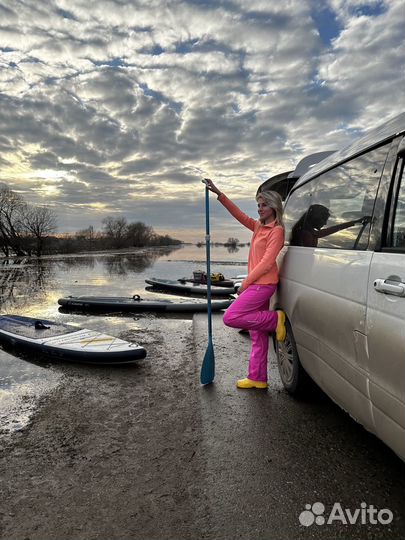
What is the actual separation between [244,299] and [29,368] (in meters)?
3.15

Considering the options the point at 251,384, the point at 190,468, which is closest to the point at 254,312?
the point at 251,384

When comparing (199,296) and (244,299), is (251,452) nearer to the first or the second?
(244,299)

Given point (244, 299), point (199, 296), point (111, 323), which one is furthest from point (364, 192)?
point (199, 296)

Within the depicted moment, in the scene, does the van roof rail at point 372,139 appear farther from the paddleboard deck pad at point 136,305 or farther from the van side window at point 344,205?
the paddleboard deck pad at point 136,305

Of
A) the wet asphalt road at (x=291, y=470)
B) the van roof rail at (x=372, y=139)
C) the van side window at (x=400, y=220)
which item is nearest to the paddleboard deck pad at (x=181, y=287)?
the wet asphalt road at (x=291, y=470)

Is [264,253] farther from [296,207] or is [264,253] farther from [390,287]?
[390,287]

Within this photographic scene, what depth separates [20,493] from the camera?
2.26 metres

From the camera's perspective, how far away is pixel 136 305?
9367 millimetres

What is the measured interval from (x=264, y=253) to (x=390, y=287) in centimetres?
198

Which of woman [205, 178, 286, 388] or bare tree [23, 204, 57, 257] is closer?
woman [205, 178, 286, 388]

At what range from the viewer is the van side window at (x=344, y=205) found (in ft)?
7.36

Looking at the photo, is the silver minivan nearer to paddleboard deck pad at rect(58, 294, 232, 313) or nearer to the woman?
the woman

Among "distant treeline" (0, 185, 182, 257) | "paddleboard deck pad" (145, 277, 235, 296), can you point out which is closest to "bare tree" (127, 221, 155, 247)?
"distant treeline" (0, 185, 182, 257)

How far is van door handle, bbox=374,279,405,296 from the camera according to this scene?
1671mm
